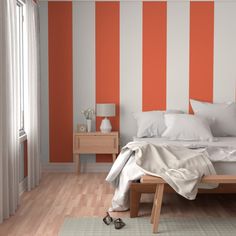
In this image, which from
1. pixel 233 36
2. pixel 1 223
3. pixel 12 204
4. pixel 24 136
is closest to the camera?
pixel 1 223

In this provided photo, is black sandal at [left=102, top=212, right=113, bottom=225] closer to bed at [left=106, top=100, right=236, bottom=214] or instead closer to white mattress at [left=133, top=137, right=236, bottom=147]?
bed at [left=106, top=100, right=236, bottom=214]

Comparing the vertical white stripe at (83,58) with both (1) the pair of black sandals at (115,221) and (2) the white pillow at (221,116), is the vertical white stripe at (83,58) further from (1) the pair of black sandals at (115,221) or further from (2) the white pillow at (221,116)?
(1) the pair of black sandals at (115,221)

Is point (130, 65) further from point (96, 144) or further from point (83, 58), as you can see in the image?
point (96, 144)

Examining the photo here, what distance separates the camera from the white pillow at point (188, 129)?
18.5 ft

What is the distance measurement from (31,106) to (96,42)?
158 cm

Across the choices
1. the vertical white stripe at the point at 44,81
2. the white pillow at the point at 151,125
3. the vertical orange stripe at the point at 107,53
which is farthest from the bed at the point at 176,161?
the vertical white stripe at the point at 44,81

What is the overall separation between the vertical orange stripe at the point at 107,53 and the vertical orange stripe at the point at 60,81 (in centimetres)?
40

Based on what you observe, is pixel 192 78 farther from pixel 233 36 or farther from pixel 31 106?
pixel 31 106

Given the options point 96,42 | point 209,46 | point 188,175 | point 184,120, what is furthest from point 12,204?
point 209,46

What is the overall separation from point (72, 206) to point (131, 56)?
275 centimetres

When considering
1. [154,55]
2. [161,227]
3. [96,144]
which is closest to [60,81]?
Result: [96,144]

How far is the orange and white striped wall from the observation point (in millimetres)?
6547

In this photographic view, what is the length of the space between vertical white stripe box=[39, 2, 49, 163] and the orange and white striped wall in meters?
0.01

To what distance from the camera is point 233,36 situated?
6535 millimetres
